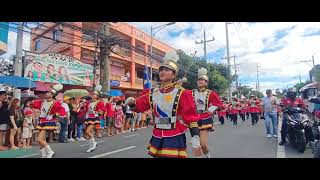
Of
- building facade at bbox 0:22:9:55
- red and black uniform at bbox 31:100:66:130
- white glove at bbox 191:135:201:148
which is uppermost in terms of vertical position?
building facade at bbox 0:22:9:55

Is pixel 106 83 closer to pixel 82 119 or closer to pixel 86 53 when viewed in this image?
pixel 82 119

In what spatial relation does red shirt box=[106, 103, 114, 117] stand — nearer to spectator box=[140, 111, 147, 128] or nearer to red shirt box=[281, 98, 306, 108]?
spectator box=[140, 111, 147, 128]

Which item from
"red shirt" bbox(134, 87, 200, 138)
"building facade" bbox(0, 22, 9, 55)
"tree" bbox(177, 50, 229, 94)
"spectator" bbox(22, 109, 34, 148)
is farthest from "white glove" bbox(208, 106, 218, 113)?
"tree" bbox(177, 50, 229, 94)

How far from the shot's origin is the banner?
16234 millimetres

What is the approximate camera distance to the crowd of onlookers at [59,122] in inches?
366

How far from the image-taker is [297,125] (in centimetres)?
702

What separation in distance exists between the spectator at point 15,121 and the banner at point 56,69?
5760mm

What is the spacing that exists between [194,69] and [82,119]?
19041 mm

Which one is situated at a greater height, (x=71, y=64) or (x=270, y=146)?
(x=71, y=64)

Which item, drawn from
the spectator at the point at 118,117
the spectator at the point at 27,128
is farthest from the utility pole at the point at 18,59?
the spectator at the point at 118,117

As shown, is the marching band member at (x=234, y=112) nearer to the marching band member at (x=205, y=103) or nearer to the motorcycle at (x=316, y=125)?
the motorcycle at (x=316, y=125)

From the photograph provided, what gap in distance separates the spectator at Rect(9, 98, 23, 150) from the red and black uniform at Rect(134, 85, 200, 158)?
23.4 feet
